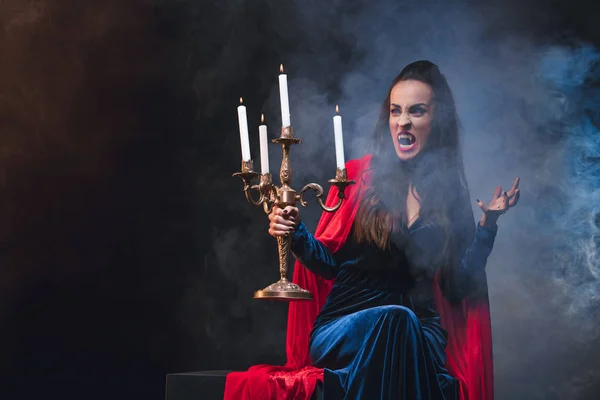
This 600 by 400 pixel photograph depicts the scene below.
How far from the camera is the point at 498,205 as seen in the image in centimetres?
343

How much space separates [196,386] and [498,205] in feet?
4.76

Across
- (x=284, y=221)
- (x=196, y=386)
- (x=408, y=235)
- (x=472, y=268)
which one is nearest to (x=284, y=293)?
(x=284, y=221)

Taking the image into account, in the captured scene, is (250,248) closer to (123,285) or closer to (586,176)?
(123,285)

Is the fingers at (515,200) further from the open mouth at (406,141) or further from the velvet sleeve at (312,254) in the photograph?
the velvet sleeve at (312,254)

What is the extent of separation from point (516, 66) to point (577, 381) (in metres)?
1.38

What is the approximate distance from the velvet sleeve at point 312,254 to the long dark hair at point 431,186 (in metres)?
0.19

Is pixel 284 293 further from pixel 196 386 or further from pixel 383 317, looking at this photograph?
pixel 196 386

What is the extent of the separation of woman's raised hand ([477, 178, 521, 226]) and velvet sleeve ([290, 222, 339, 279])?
0.67 m

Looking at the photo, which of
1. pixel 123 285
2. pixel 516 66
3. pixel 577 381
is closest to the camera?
pixel 577 381

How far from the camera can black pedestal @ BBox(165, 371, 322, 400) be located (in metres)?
3.13

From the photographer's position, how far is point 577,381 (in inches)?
133

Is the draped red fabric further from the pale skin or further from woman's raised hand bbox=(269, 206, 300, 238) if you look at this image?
woman's raised hand bbox=(269, 206, 300, 238)

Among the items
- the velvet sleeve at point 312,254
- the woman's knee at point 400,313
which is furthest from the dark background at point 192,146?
the woman's knee at point 400,313

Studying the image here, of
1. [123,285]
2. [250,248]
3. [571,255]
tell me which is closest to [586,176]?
[571,255]
